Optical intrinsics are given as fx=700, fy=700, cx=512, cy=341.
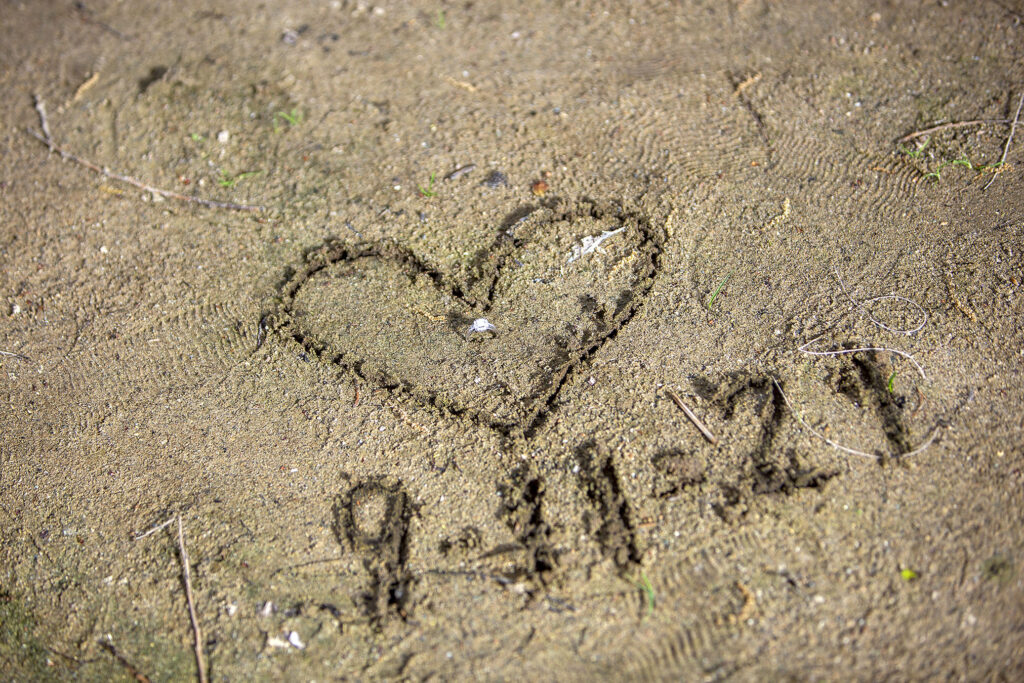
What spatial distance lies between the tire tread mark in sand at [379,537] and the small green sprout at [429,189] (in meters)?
1.29

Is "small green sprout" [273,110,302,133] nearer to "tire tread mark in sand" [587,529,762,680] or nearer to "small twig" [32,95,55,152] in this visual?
"small twig" [32,95,55,152]

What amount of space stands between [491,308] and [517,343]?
0.19 m

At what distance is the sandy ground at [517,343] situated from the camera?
7.04 ft

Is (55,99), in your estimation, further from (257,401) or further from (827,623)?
(827,623)

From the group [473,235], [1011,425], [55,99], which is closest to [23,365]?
[55,99]

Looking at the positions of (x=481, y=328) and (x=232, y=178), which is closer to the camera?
(x=481, y=328)

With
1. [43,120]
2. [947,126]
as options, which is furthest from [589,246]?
[43,120]

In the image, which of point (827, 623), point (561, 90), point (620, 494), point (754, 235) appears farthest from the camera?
point (561, 90)

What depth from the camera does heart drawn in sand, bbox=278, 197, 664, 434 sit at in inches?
103

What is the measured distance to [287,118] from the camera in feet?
11.0

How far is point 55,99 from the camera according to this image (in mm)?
3580

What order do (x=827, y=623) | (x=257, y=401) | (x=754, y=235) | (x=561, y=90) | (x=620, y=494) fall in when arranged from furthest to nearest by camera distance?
(x=561, y=90) → (x=754, y=235) → (x=257, y=401) → (x=620, y=494) → (x=827, y=623)

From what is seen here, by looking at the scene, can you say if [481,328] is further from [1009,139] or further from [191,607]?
[1009,139]

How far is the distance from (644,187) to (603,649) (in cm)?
187
